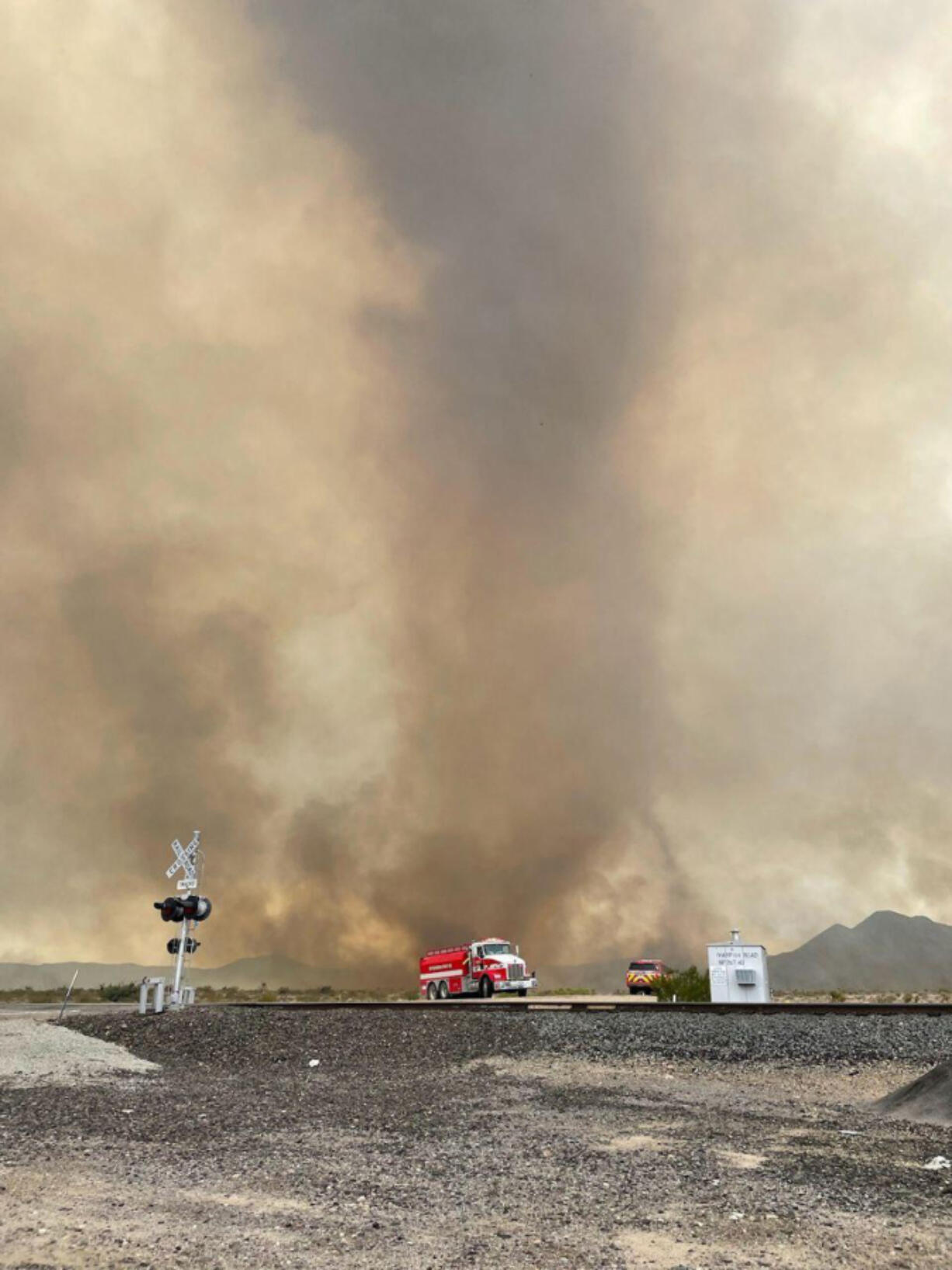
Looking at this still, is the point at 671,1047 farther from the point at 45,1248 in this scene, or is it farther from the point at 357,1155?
the point at 45,1248

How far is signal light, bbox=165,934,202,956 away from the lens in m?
31.1

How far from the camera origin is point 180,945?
31.1m

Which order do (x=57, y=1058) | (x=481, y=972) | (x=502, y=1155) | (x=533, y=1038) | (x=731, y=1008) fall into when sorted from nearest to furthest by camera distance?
(x=502, y=1155)
(x=57, y=1058)
(x=533, y=1038)
(x=731, y=1008)
(x=481, y=972)

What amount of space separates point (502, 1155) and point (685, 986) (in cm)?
2682

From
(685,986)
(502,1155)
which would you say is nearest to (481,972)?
(685,986)

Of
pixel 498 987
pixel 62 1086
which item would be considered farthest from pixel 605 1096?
pixel 498 987

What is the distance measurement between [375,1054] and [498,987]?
23162mm

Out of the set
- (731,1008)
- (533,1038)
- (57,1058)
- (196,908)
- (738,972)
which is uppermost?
(196,908)

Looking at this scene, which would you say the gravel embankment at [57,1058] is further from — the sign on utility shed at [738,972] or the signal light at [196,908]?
the sign on utility shed at [738,972]

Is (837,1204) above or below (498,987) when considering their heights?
below

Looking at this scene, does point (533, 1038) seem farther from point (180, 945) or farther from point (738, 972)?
point (180, 945)

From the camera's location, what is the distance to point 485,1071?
1847 centimetres

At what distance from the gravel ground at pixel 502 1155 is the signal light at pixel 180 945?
9.93 m

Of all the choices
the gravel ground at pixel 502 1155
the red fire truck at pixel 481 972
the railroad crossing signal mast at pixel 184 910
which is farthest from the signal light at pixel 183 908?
the red fire truck at pixel 481 972
